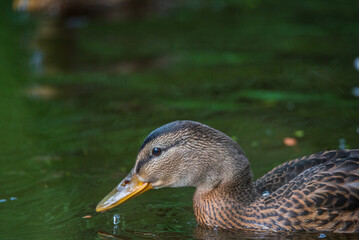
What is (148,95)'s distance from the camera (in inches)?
430

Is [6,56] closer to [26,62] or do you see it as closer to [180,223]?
[26,62]

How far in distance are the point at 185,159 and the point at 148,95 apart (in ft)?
14.8

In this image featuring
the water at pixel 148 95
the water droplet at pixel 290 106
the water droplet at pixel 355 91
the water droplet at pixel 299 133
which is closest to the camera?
the water at pixel 148 95

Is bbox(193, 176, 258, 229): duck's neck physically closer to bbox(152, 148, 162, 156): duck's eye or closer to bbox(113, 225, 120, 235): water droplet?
bbox(152, 148, 162, 156): duck's eye

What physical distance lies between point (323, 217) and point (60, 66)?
803 cm

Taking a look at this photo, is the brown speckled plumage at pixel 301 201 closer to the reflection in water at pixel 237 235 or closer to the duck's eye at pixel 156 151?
the reflection in water at pixel 237 235

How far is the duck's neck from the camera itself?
21.3 ft

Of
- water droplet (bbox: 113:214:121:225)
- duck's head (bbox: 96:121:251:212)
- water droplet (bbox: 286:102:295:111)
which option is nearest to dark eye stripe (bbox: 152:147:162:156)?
duck's head (bbox: 96:121:251:212)

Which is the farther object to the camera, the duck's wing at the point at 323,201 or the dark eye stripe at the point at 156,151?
the dark eye stripe at the point at 156,151

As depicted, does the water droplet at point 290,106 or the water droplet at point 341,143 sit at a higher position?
the water droplet at point 290,106

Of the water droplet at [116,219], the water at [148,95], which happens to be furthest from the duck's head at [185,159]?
the water at [148,95]

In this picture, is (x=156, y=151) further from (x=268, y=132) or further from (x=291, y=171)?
(x=268, y=132)

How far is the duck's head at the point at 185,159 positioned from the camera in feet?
21.2

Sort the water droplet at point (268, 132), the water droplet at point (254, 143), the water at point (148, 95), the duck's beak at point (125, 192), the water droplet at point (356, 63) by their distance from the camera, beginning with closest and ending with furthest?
1. the duck's beak at point (125, 192)
2. the water at point (148, 95)
3. the water droplet at point (254, 143)
4. the water droplet at point (268, 132)
5. the water droplet at point (356, 63)
